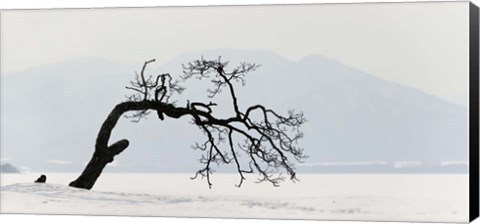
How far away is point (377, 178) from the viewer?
1023 cm

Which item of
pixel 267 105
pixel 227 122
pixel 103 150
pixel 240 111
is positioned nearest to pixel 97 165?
pixel 103 150

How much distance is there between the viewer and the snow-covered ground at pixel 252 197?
10.1 metres

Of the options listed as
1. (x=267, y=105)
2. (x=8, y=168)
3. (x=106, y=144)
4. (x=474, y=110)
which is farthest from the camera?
(x=8, y=168)

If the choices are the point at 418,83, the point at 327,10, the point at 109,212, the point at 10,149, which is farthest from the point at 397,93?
the point at 10,149

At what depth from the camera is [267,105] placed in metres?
10.5

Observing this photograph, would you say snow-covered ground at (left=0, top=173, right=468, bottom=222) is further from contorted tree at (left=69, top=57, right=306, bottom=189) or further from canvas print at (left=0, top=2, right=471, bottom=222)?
contorted tree at (left=69, top=57, right=306, bottom=189)

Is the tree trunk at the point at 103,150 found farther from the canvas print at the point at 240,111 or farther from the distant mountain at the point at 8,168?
the distant mountain at the point at 8,168

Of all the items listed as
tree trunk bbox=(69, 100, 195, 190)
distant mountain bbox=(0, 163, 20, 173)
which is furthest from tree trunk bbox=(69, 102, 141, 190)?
distant mountain bbox=(0, 163, 20, 173)

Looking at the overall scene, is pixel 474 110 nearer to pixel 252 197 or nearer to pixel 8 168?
pixel 252 197

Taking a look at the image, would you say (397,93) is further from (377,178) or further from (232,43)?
(232,43)

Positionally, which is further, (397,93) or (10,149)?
(10,149)

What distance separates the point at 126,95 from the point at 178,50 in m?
0.55

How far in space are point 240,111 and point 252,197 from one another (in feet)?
2.17

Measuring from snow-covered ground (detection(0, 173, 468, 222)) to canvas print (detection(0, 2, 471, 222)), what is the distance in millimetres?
11
